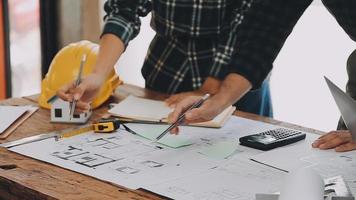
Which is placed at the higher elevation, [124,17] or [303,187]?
[124,17]

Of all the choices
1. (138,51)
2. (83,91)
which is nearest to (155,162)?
(83,91)

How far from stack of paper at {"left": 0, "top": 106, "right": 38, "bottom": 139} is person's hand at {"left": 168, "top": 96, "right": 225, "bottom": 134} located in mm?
407

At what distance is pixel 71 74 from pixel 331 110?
4.92 ft

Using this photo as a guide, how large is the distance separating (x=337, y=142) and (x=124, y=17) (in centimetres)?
74

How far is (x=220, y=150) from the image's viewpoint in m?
1.32

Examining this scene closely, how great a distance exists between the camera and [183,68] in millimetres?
1848

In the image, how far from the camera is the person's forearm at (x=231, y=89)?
1466 millimetres

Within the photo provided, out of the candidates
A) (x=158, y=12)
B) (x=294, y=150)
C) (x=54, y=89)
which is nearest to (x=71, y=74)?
(x=54, y=89)

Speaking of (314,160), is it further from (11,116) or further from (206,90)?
(11,116)

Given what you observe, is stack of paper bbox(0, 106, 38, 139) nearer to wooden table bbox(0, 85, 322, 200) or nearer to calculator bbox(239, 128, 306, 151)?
wooden table bbox(0, 85, 322, 200)

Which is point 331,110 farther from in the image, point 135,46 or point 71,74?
point 71,74

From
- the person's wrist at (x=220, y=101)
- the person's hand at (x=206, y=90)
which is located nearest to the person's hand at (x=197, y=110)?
the person's wrist at (x=220, y=101)

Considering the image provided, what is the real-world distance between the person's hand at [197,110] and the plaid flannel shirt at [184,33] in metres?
0.29

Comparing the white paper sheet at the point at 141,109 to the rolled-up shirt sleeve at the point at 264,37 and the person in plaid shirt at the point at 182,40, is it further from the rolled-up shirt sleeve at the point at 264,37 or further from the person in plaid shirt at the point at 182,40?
the rolled-up shirt sleeve at the point at 264,37
